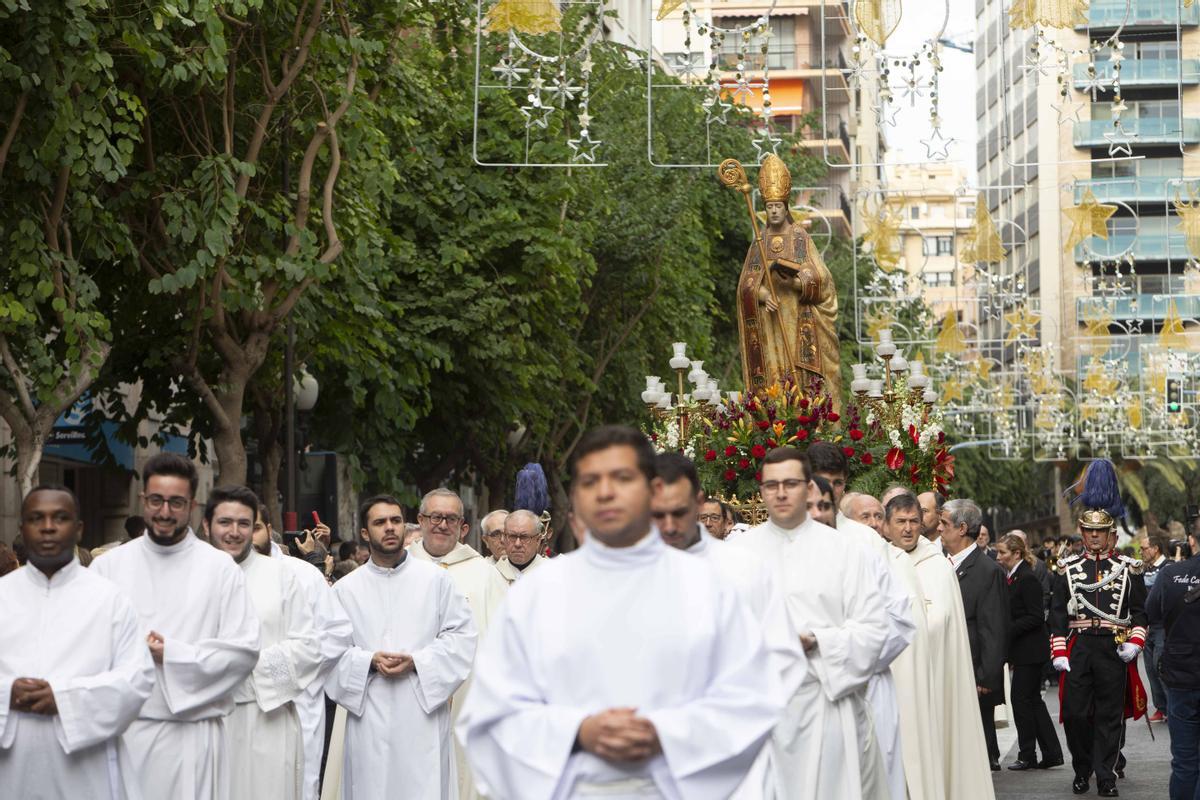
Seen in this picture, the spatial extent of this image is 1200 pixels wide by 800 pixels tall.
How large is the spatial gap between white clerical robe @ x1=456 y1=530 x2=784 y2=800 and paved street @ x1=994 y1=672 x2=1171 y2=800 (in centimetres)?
966

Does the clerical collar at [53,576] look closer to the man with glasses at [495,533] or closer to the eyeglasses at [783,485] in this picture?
the eyeglasses at [783,485]

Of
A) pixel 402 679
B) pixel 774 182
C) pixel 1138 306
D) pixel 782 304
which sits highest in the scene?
pixel 1138 306

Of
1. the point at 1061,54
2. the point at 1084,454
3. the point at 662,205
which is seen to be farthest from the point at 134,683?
the point at 1084,454

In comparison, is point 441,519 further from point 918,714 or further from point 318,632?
point 918,714

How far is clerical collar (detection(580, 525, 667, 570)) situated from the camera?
6.08m

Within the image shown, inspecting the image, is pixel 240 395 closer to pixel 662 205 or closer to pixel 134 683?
Result: pixel 134 683

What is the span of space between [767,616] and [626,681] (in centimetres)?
132

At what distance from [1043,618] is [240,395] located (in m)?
7.88

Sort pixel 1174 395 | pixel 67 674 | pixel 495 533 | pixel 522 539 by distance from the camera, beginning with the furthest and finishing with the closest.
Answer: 1. pixel 1174 395
2. pixel 495 533
3. pixel 522 539
4. pixel 67 674

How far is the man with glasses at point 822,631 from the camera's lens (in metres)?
9.34

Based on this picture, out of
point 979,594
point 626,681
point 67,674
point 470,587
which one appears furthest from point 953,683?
point 626,681

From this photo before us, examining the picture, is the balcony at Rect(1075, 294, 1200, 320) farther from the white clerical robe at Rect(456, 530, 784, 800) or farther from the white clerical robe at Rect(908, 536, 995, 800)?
the white clerical robe at Rect(456, 530, 784, 800)

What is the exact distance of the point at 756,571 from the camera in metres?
7.48

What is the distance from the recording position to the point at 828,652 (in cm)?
939
